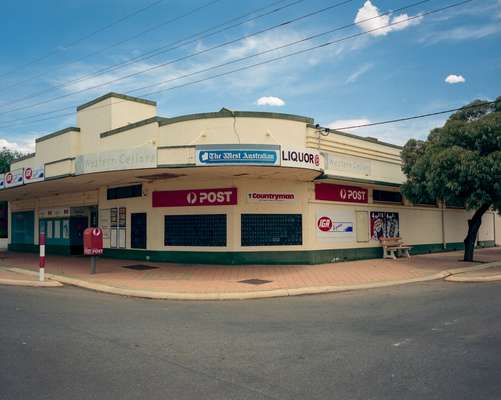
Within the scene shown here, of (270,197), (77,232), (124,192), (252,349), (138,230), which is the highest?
(124,192)

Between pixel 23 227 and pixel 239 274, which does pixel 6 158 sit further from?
pixel 239 274

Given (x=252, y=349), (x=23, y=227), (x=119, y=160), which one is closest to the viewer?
(x=252, y=349)

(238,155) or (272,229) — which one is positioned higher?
(238,155)

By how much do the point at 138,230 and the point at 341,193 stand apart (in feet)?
29.4

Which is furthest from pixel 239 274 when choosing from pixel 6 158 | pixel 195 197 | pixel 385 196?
pixel 6 158

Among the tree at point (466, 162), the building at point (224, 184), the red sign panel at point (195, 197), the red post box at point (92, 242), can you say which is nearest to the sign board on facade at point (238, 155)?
the building at point (224, 184)

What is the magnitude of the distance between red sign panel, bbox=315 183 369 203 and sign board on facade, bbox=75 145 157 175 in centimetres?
687

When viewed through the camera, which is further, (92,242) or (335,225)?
(335,225)

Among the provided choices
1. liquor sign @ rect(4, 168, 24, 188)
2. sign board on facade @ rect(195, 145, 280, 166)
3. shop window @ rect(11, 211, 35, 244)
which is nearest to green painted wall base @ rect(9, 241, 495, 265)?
sign board on facade @ rect(195, 145, 280, 166)

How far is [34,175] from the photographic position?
61.8ft

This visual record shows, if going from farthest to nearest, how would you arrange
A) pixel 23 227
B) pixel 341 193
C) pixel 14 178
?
1. pixel 23 227
2. pixel 14 178
3. pixel 341 193

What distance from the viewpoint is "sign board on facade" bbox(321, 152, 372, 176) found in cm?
1656

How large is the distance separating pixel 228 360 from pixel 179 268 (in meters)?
10.4

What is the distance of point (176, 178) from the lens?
17156 millimetres
